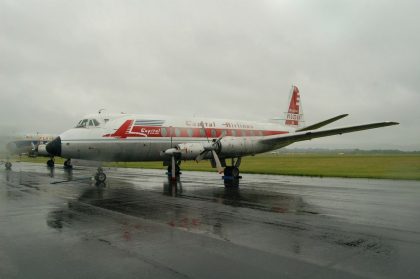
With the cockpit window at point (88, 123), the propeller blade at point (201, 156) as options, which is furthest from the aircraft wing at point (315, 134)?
the cockpit window at point (88, 123)

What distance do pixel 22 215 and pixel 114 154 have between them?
10010 millimetres

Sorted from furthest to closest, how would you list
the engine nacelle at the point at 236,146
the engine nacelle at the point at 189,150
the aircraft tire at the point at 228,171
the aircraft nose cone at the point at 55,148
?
the aircraft tire at the point at 228,171
the engine nacelle at the point at 236,146
the engine nacelle at the point at 189,150
the aircraft nose cone at the point at 55,148

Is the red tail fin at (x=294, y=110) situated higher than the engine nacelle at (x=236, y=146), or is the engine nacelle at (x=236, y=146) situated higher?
the red tail fin at (x=294, y=110)

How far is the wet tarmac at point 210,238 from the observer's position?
17.8 ft

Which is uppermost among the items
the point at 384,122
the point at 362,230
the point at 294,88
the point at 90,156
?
the point at 294,88

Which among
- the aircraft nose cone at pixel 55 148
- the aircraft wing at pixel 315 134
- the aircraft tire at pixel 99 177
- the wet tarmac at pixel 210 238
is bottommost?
the wet tarmac at pixel 210 238

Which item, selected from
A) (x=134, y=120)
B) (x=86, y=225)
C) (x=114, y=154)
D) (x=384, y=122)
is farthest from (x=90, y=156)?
(x=384, y=122)

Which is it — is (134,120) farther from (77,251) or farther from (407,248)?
(407,248)

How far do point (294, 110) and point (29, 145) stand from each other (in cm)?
3360

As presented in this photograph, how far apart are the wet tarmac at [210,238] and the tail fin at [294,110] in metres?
16.7

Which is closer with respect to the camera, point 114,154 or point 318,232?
point 318,232

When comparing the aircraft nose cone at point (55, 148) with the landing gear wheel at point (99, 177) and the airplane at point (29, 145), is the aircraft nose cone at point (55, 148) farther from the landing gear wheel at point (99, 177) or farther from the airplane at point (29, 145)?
the airplane at point (29, 145)

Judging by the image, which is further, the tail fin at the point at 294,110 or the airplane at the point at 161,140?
the tail fin at the point at 294,110

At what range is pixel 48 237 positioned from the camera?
7.33 m
